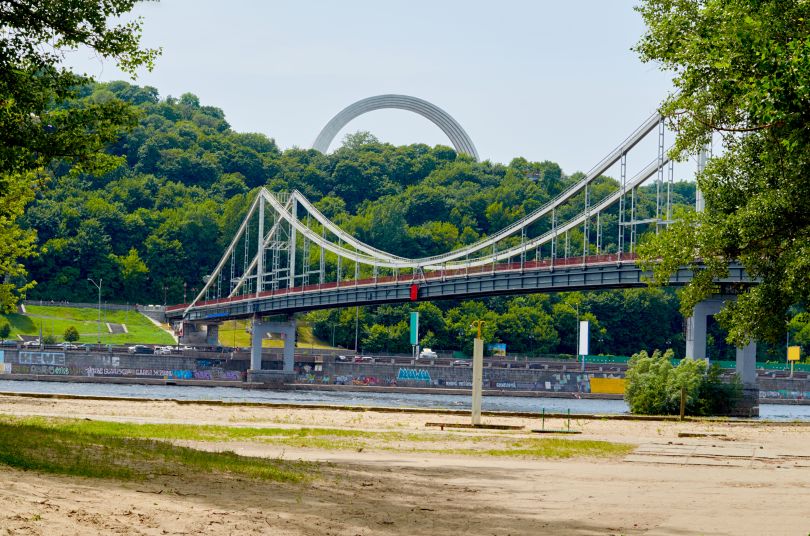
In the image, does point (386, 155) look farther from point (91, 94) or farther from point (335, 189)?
point (91, 94)

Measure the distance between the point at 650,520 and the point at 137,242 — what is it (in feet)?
457

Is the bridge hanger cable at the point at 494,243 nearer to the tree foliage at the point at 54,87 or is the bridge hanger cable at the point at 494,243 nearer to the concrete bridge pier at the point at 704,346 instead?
the concrete bridge pier at the point at 704,346

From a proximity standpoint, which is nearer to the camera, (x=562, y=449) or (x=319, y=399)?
(x=562, y=449)

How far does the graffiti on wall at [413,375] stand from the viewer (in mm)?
105250

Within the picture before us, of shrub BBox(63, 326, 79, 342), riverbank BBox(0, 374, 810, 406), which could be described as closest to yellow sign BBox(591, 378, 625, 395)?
riverbank BBox(0, 374, 810, 406)

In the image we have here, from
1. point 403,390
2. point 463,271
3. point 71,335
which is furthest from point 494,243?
point 71,335

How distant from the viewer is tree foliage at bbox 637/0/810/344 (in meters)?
→ 18.6

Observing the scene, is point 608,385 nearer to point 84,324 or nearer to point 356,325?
point 356,325

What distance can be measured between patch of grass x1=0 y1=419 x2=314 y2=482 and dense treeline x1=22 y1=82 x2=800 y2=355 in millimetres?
89351

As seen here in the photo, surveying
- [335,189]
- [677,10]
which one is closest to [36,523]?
[677,10]

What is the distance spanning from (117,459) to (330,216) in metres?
151

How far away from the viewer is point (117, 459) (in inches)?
624

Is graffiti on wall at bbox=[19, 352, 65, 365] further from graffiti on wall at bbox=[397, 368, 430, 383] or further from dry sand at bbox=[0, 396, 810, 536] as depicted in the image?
dry sand at bbox=[0, 396, 810, 536]

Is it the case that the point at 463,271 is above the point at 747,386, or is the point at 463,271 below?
above
